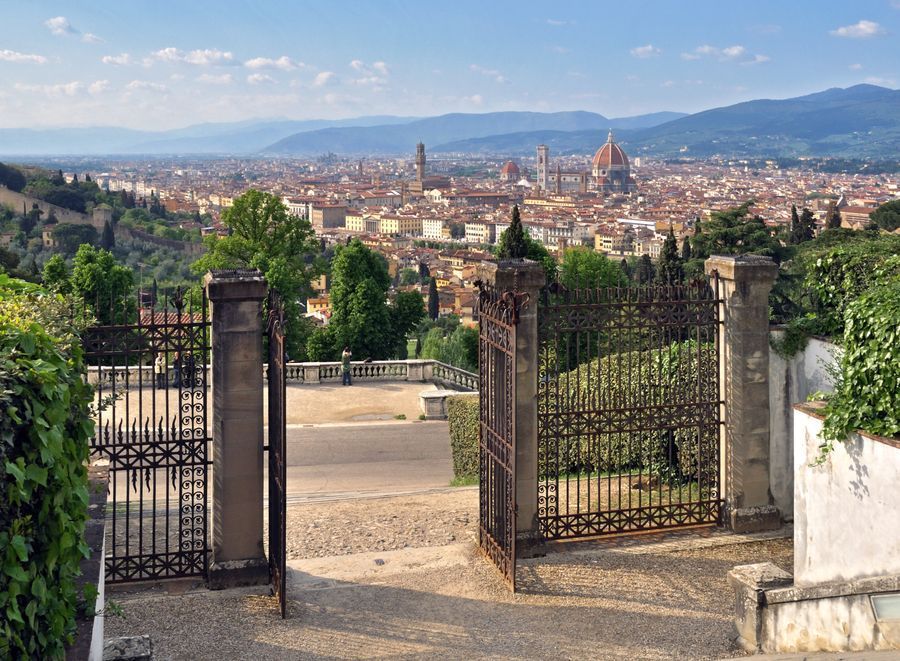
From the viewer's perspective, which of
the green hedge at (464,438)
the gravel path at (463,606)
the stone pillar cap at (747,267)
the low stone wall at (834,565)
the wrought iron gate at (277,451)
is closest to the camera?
the low stone wall at (834,565)

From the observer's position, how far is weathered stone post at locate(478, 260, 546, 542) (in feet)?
Answer: 24.4

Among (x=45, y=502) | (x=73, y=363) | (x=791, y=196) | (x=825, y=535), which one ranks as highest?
(x=791, y=196)

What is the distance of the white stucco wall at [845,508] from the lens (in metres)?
5.78

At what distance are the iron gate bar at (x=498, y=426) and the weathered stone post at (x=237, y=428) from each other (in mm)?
1592

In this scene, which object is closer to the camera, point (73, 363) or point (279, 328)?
point (73, 363)

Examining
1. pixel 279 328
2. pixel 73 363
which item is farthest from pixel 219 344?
pixel 73 363

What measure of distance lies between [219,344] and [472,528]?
2.81m

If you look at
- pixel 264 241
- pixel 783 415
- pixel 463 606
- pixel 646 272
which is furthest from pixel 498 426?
pixel 264 241

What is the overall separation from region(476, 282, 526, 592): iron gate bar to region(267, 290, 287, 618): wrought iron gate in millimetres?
1485

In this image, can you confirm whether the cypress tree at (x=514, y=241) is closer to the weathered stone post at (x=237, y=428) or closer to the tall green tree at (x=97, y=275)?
the tall green tree at (x=97, y=275)

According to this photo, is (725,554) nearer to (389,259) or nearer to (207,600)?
(207,600)

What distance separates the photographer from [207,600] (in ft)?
22.2

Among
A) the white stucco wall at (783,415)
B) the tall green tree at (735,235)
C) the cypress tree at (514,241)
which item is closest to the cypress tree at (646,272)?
the white stucco wall at (783,415)

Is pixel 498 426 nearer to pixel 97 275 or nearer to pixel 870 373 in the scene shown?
pixel 870 373
